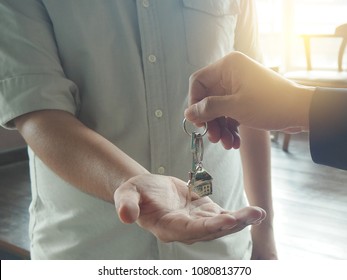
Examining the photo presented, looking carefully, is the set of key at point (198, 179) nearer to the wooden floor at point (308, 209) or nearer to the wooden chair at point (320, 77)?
the wooden floor at point (308, 209)

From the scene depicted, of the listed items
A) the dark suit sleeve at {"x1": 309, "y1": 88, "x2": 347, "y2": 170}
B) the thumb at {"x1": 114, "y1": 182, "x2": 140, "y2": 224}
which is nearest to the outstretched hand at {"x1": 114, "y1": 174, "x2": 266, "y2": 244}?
the thumb at {"x1": 114, "y1": 182, "x2": 140, "y2": 224}

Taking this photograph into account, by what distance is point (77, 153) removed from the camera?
82 cm

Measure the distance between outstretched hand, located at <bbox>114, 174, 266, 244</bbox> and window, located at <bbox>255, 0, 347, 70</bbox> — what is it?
4378mm

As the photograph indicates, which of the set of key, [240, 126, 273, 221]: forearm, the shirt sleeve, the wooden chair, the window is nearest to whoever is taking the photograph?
the set of key

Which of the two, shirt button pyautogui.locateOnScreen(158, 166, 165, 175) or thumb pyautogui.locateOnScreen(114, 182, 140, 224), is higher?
thumb pyautogui.locateOnScreen(114, 182, 140, 224)

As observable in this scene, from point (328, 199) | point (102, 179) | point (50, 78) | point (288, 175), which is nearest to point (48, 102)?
point (50, 78)

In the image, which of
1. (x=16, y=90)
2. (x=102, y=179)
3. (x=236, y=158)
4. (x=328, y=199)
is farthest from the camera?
(x=328, y=199)

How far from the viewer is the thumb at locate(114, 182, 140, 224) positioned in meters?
0.57

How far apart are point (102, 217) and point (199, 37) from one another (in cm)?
43

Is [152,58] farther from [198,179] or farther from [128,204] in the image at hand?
[128,204]

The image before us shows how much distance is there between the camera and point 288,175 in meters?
3.33

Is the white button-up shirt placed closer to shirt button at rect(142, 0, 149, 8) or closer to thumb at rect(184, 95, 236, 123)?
shirt button at rect(142, 0, 149, 8)

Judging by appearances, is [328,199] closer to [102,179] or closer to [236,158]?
[236,158]

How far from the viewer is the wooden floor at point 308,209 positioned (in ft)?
7.81
